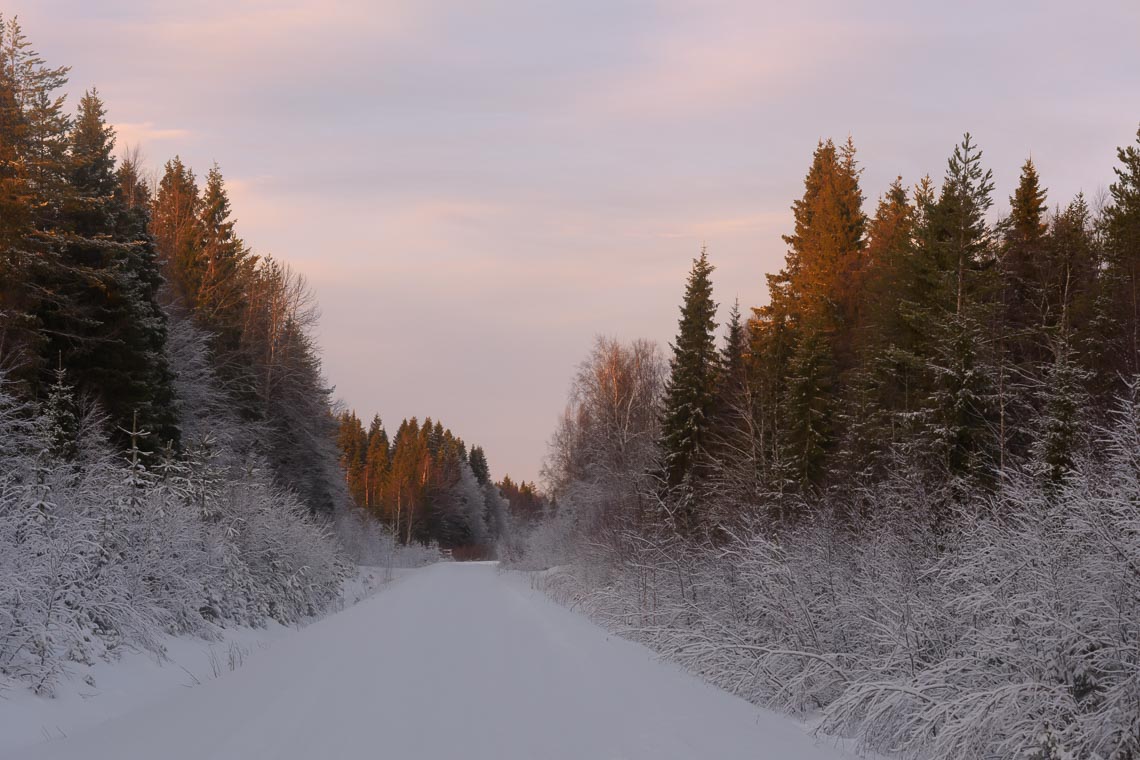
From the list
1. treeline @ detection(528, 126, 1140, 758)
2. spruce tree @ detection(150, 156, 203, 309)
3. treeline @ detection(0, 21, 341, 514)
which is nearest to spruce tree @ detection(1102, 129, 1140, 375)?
treeline @ detection(528, 126, 1140, 758)

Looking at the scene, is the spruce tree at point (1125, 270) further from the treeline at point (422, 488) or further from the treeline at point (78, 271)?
the treeline at point (422, 488)

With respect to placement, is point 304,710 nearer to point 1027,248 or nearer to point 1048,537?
point 1048,537

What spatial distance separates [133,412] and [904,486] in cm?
2150

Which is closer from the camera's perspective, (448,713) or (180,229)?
(448,713)

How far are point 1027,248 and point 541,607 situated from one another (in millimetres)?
25176

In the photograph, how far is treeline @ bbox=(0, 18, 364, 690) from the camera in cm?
1138

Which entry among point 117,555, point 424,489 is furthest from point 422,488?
point 117,555

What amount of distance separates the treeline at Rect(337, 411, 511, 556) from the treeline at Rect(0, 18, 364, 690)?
44.0 meters

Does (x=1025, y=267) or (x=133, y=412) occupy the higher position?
(x=1025, y=267)

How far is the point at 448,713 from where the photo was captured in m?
7.82

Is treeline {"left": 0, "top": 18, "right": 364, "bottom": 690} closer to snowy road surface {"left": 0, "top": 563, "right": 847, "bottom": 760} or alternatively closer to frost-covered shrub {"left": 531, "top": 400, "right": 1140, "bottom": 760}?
snowy road surface {"left": 0, "top": 563, "right": 847, "bottom": 760}

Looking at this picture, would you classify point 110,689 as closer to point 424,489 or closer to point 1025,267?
point 1025,267

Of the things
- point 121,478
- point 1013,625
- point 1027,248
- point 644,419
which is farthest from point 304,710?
point 644,419

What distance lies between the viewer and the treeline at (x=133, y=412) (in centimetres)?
1138
